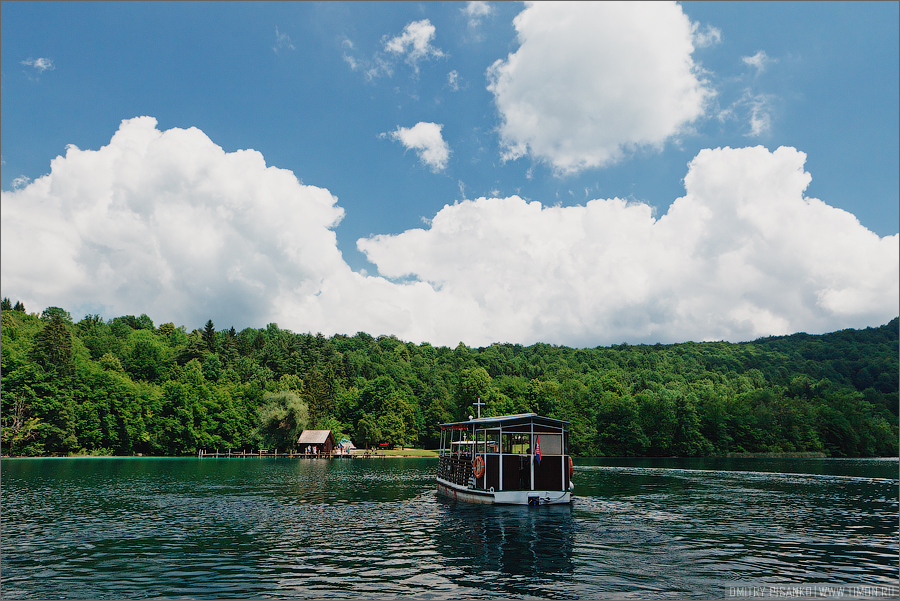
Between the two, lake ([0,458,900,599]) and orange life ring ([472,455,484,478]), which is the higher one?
orange life ring ([472,455,484,478])

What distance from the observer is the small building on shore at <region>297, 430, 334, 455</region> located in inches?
4926

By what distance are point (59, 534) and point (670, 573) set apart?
27.2m

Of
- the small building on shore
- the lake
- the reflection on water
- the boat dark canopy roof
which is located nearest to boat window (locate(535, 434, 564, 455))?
the boat dark canopy roof

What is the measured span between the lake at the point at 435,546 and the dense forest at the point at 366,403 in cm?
8105

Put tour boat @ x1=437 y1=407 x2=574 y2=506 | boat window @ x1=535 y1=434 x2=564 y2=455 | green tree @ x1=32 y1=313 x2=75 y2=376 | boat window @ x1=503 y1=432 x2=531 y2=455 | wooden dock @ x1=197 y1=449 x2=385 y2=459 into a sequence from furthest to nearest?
1. wooden dock @ x1=197 y1=449 x2=385 y2=459
2. green tree @ x1=32 y1=313 x2=75 y2=376
3. boat window @ x1=503 y1=432 x2=531 y2=455
4. boat window @ x1=535 y1=434 x2=564 y2=455
5. tour boat @ x1=437 y1=407 x2=574 y2=506

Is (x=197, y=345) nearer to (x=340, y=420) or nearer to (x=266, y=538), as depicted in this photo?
(x=340, y=420)

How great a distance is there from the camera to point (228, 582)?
18375 millimetres

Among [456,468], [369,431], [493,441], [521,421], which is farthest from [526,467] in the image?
[369,431]

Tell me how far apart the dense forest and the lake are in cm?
8105

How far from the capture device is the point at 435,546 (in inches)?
981

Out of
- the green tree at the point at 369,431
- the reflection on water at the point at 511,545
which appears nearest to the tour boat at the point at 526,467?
the reflection on water at the point at 511,545

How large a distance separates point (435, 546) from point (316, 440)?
106 meters

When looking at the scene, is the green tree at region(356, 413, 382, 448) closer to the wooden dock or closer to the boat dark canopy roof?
the wooden dock

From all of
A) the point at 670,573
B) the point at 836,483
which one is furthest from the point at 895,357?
the point at 670,573
